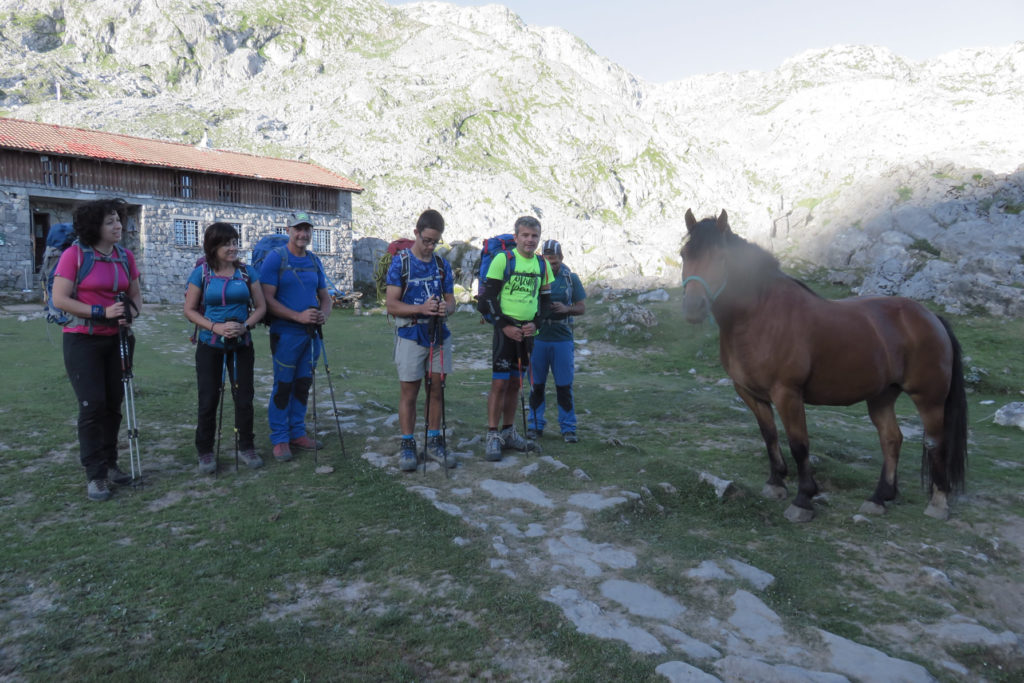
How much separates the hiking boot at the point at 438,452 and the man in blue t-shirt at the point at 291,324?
1.30 meters

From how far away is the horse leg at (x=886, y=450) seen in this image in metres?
5.05

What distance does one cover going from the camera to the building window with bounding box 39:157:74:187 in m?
30.4

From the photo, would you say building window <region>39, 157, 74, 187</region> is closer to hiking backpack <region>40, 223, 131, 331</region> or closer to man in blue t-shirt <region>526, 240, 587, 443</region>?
hiking backpack <region>40, 223, 131, 331</region>

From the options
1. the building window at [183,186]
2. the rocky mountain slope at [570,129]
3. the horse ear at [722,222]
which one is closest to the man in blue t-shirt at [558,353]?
the horse ear at [722,222]

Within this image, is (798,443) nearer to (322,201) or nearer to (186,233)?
(186,233)

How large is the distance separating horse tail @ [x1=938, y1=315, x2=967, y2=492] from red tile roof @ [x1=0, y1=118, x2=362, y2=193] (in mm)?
38778

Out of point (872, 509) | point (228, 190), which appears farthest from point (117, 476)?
point (228, 190)

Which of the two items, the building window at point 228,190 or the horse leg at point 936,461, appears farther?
the building window at point 228,190

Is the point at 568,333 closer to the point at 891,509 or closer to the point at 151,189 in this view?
the point at 891,509

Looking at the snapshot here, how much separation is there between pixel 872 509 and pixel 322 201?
1596 inches

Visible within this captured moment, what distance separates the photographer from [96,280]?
4965 millimetres

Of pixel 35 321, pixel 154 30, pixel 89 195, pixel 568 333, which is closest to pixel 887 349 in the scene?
pixel 568 333

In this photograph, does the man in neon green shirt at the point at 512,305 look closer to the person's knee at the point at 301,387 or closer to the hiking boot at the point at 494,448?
the hiking boot at the point at 494,448

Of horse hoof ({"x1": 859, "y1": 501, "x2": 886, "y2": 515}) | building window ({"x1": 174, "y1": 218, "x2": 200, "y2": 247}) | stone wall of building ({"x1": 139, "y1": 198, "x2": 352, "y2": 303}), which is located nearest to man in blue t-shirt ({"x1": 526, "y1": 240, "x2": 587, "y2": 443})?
horse hoof ({"x1": 859, "y1": 501, "x2": 886, "y2": 515})
